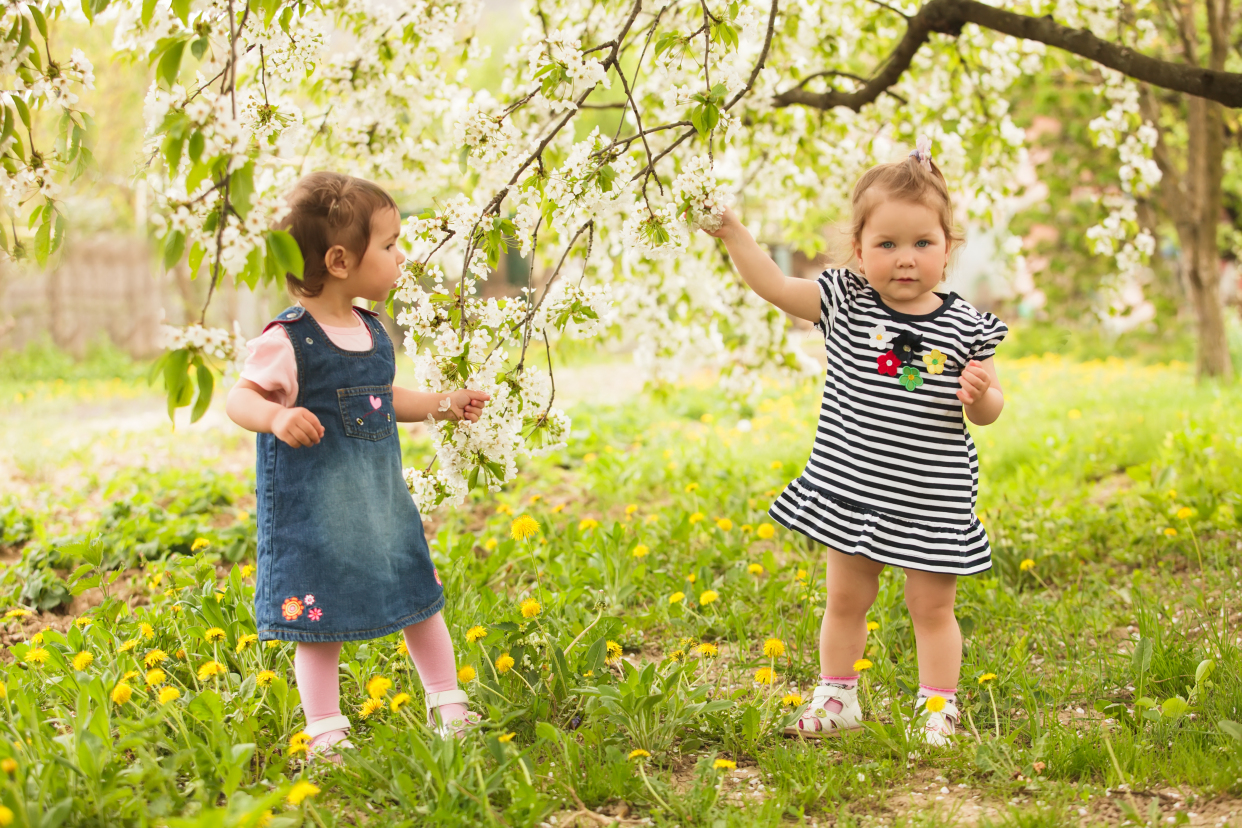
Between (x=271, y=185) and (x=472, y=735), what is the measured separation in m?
2.27

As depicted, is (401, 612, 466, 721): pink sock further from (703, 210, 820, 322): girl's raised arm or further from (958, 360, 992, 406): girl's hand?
(958, 360, 992, 406): girl's hand

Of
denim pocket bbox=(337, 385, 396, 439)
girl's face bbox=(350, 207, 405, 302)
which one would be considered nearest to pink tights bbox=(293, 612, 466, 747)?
denim pocket bbox=(337, 385, 396, 439)

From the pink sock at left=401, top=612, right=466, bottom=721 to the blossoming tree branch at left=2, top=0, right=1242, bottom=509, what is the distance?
0.33m

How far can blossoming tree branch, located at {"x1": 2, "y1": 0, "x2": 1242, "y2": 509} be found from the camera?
1720 mm

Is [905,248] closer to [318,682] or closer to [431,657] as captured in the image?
[431,657]

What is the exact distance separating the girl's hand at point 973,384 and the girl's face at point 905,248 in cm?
24

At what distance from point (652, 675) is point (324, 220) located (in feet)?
4.13

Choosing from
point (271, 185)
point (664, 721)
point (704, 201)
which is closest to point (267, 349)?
point (704, 201)

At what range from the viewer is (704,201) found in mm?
2246

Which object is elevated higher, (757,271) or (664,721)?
(757,271)

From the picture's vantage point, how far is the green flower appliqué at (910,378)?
7.35 feet

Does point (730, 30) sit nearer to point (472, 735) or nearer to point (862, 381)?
point (862, 381)

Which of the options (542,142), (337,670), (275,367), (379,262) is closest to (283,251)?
(275,367)

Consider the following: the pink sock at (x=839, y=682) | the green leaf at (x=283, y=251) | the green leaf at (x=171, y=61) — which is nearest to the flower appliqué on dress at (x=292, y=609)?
the green leaf at (x=283, y=251)
